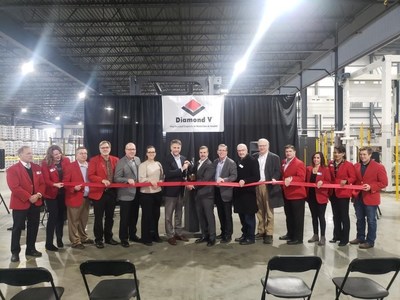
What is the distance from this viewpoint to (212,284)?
3.47 metres

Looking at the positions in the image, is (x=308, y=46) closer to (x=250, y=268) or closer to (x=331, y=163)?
(x=331, y=163)

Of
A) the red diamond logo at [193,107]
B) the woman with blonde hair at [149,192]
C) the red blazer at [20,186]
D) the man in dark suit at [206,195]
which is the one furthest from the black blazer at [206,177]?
the red blazer at [20,186]

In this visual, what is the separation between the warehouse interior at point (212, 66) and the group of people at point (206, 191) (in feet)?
1.01

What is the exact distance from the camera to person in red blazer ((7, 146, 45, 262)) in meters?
4.04

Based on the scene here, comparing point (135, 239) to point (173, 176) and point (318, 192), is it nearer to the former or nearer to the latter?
point (173, 176)

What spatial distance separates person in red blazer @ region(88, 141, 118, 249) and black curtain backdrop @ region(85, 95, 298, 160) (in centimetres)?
149

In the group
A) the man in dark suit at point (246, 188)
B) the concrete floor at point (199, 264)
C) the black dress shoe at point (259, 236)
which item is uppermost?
the man in dark suit at point (246, 188)

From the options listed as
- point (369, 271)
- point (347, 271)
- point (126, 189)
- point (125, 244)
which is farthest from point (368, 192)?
point (125, 244)

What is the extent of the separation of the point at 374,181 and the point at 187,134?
333 centimetres

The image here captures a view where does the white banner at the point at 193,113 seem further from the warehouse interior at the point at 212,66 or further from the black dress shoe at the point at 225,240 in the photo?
the black dress shoe at the point at 225,240

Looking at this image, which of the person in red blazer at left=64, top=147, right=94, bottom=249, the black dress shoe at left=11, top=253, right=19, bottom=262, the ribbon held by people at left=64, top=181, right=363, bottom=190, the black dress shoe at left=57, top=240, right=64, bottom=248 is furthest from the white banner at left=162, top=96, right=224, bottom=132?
the black dress shoe at left=11, top=253, right=19, bottom=262

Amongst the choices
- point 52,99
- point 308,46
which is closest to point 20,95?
point 52,99

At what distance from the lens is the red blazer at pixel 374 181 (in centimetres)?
450

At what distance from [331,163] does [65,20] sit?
8.09m
